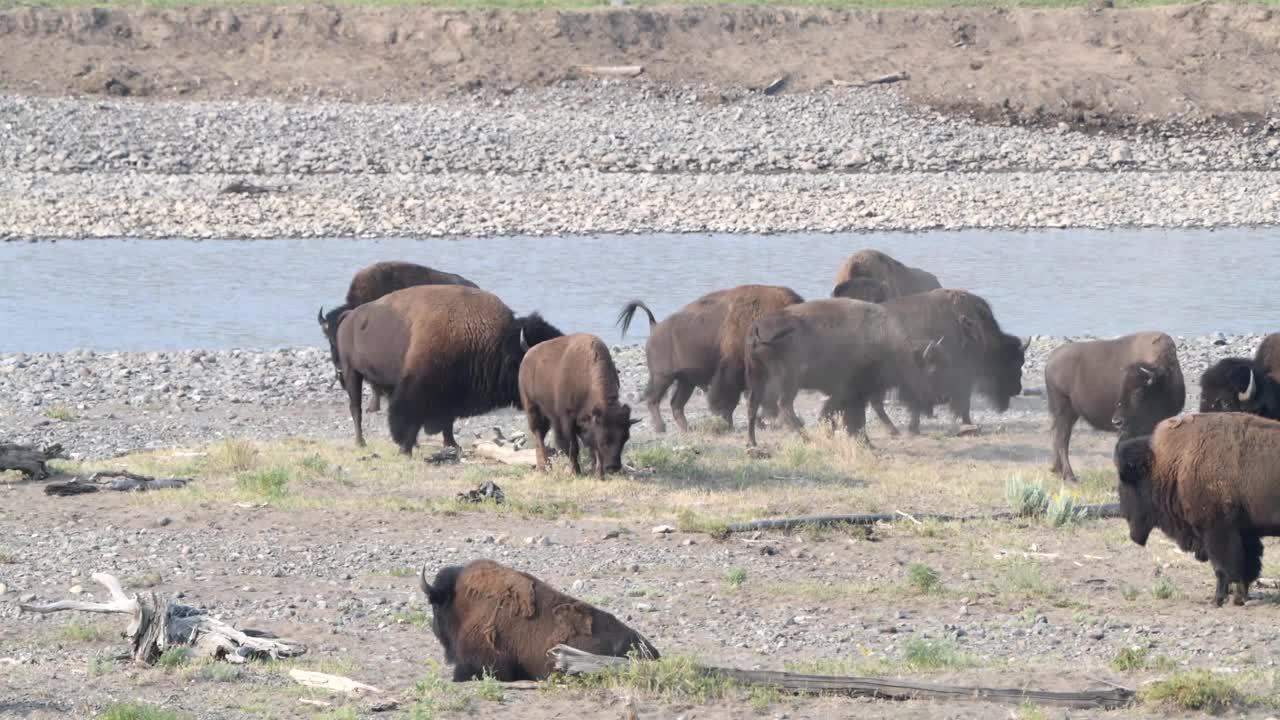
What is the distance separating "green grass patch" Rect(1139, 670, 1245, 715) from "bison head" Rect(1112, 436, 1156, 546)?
256cm

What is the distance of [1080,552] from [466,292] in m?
A: 5.73

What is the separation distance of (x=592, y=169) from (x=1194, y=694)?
30.5 metres

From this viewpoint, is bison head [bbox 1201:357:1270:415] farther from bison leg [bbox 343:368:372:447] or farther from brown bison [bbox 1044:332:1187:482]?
bison leg [bbox 343:368:372:447]

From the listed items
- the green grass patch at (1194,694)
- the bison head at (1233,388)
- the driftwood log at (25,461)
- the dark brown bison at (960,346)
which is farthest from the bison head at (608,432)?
the green grass patch at (1194,694)

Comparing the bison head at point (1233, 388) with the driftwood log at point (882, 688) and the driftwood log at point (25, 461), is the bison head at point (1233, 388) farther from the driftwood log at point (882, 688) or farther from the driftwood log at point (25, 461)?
the driftwood log at point (25, 461)

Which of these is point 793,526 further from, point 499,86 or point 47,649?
point 499,86

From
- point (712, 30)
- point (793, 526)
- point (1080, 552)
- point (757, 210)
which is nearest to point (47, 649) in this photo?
point (793, 526)

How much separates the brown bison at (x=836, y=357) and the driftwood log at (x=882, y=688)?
24.0 feet

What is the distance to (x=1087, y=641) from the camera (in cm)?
855

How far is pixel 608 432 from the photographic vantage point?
41.5 ft

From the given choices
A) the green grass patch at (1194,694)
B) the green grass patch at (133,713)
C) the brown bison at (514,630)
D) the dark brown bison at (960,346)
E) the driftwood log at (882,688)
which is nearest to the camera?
the green grass patch at (133,713)

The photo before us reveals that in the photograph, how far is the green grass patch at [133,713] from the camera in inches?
258

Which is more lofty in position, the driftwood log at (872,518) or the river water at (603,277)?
the driftwood log at (872,518)

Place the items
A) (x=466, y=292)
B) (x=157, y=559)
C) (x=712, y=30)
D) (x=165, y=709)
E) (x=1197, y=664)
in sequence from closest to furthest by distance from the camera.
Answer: (x=165, y=709)
(x=1197, y=664)
(x=157, y=559)
(x=466, y=292)
(x=712, y=30)
